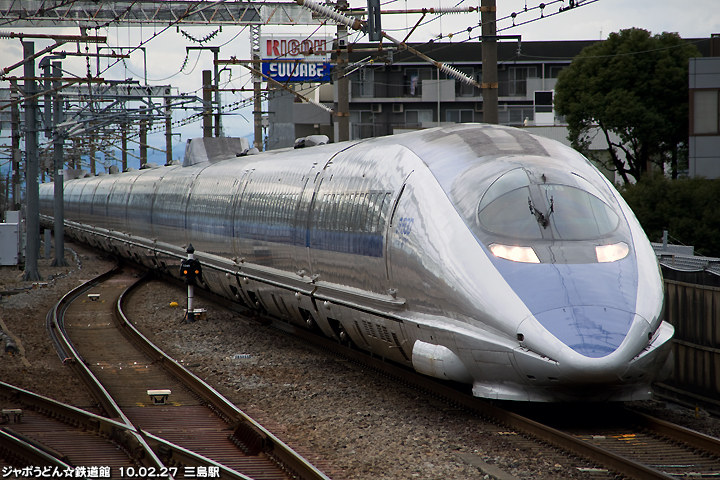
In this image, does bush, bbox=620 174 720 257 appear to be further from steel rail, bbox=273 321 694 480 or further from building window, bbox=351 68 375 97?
building window, bbox=351 68 375 97

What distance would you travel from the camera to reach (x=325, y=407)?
985 centimetres

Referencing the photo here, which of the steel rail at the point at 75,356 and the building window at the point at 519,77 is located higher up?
the building window at the point at 519,77

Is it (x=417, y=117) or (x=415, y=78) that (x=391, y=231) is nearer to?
(x=415, y=78)

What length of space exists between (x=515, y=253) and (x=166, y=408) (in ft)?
15.8

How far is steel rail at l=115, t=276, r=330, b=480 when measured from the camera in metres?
7.32

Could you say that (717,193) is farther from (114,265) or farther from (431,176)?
(114,265)

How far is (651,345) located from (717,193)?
17.5m

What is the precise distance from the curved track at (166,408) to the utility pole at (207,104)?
1459cm

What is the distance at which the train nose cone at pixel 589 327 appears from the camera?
7.29 meters

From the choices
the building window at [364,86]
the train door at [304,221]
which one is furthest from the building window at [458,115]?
the train door at [304,221]

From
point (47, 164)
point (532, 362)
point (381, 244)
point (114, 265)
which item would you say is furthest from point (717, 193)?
point (47, 164)

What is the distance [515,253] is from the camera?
812 centimetres

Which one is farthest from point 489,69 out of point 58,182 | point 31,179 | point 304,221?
point 58,182

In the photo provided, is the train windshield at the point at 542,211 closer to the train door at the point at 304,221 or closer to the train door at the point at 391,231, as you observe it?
the train door at the point at 391,231
